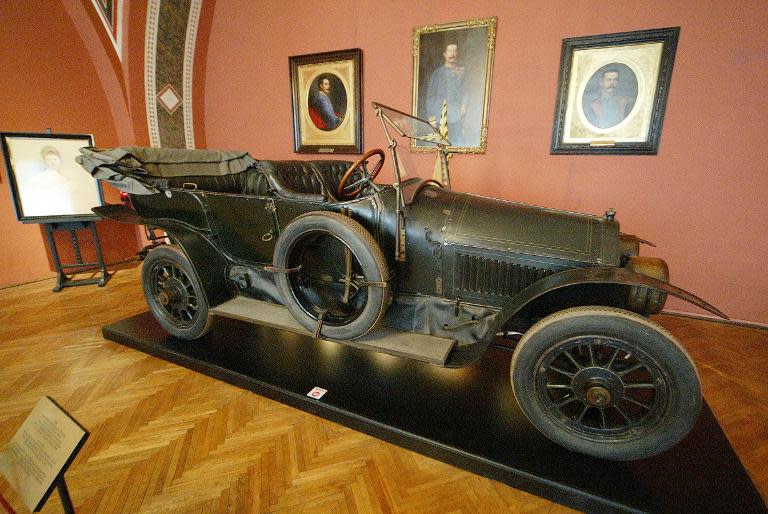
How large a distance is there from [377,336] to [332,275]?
0.50m

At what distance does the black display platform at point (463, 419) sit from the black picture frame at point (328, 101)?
118 inches

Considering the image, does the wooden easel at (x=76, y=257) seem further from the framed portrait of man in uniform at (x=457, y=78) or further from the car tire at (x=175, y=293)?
the framed portrait of man in uniform at (x=457, y=78)

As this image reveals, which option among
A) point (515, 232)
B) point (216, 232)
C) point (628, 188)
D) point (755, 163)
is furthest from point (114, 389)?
point (755, 163)

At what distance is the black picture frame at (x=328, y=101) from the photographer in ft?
14.8

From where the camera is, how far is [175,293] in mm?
2609

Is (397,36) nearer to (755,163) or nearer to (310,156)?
(310,156)

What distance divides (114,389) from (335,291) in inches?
60.5

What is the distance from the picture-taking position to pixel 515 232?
183 centimetres

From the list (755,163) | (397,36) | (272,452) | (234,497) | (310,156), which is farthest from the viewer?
(310,156)

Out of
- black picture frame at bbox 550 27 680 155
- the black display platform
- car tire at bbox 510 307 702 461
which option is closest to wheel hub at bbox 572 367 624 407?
car tire at bbox 510 307 702 461

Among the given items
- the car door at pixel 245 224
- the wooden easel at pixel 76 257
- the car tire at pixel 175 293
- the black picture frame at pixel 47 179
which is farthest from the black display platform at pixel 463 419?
the black picture frame at pixel 47 179

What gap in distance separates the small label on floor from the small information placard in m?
1.10

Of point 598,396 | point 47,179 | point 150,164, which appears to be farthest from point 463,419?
point 47,179

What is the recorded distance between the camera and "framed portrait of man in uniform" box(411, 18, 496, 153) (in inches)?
149
